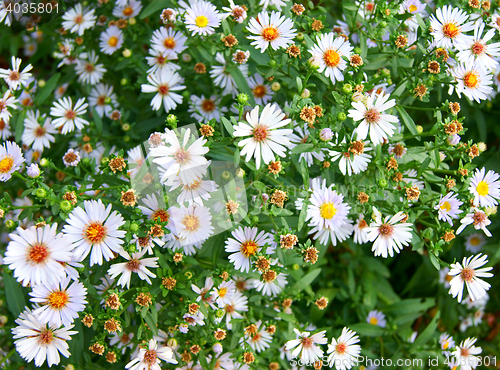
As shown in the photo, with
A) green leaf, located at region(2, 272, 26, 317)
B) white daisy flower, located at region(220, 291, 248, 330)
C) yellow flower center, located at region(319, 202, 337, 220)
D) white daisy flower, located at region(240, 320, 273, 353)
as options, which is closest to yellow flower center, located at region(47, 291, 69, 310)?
green leaf, located at region(2, 272, 26, 317)

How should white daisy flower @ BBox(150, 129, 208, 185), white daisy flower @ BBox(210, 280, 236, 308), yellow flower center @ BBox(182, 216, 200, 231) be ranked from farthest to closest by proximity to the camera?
1. white daisy flower @ BBox(210, 280, 236, 308)
2. yellow flower center @ BBox(182, 216, 200, 231)
3. white daisy flower @ BBox(150, 129, 208, 185)

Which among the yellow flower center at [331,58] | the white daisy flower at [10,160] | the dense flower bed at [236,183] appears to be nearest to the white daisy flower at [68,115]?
the dense flower bed at [236,183]

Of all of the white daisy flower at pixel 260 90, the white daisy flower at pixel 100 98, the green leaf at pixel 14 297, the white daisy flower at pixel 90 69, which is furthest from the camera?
the white daisy flower at pixel 100 98

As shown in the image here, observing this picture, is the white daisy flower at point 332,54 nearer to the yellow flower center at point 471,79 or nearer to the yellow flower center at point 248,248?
the yellow flower center at point 471,79

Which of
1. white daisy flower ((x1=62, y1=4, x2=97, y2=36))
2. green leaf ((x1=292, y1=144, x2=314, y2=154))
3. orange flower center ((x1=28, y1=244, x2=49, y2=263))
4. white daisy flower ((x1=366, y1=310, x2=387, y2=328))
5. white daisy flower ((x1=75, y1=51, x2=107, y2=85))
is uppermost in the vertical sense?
white daisy flower ((x1=62, y1=4, x2=97, y2=36))

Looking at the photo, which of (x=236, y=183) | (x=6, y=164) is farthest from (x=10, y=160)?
(x=236, y=183)

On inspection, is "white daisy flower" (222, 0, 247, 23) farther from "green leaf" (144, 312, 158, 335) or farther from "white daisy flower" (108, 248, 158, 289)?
"green leaf" (144, 312, 158, 335)

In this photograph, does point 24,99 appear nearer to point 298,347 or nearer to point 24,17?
point 24,17

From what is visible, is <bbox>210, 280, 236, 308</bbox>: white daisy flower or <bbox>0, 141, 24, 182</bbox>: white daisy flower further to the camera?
<bbox>210, 280, 236, 308</bbox>: white daisy flower
